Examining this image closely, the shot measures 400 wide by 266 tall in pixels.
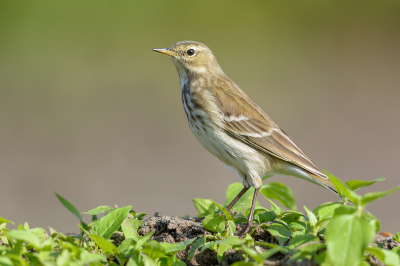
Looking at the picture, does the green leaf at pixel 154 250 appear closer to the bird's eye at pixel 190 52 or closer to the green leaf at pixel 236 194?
the green leaf at pixel 236 194

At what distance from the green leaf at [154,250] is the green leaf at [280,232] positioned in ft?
3.02

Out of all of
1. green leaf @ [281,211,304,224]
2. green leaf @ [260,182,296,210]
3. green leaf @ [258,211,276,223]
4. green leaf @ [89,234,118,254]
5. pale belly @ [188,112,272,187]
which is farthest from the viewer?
pale belly @ [188,112,272,187]

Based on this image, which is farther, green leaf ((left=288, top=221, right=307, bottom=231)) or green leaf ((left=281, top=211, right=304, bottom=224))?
green leaf ((left=281, top=211, right=304, bottom=224))

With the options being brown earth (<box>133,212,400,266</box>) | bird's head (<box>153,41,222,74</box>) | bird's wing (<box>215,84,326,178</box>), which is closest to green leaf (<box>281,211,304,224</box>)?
brown earth (<box>133,212,400,266</box>)

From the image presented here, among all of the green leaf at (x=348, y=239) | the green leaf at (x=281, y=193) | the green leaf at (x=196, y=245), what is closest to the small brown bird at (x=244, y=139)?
the green leaf at (x=281, y=193)

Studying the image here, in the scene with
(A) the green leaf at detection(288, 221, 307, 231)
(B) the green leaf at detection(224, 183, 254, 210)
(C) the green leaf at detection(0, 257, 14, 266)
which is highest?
(B) the green leaf at detection(224, 183, 254, 210)

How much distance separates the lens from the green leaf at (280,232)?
2.89 metres

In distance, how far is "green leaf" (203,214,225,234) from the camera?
10.2ft

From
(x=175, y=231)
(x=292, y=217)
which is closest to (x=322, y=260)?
(x=292, y=217)

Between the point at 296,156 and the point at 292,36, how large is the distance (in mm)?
9626

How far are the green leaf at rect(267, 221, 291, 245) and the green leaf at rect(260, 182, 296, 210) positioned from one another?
107cm

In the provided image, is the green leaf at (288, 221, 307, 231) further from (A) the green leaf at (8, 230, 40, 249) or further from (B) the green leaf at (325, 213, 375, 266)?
(A) the green leaf at (8, 230, 40, 249)

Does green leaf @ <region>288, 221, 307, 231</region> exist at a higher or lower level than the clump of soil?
higher

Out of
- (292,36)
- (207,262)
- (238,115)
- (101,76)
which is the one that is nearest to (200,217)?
(207,262)
